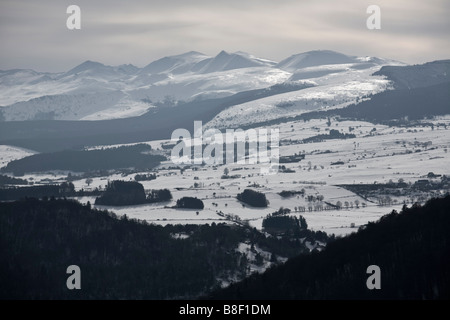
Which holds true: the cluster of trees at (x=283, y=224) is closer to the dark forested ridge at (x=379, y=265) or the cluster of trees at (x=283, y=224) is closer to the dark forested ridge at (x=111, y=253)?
the dark forested ridge at (x=111, y=253)

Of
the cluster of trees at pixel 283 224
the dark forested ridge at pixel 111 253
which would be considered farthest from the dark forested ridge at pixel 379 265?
the cluster of trees at pixel 283 224

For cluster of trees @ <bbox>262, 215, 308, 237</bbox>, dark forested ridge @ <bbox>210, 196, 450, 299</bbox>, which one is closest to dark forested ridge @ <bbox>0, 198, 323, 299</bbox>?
cluster of trees @ <bbox>262, 215, 308, 237</bbox>

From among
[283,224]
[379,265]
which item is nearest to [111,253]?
[283,224]

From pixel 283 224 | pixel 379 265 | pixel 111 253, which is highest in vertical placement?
pixel 379 265

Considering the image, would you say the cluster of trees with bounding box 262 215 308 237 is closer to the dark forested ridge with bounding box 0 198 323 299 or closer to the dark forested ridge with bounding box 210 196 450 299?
the dark forested ridge with bounding box 0 198 323 299

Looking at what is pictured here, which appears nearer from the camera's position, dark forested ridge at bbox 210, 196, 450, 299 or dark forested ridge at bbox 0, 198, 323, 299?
dark forested ridge at bbox 210, 196, 450, 299

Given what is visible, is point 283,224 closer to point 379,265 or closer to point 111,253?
point 111,253
